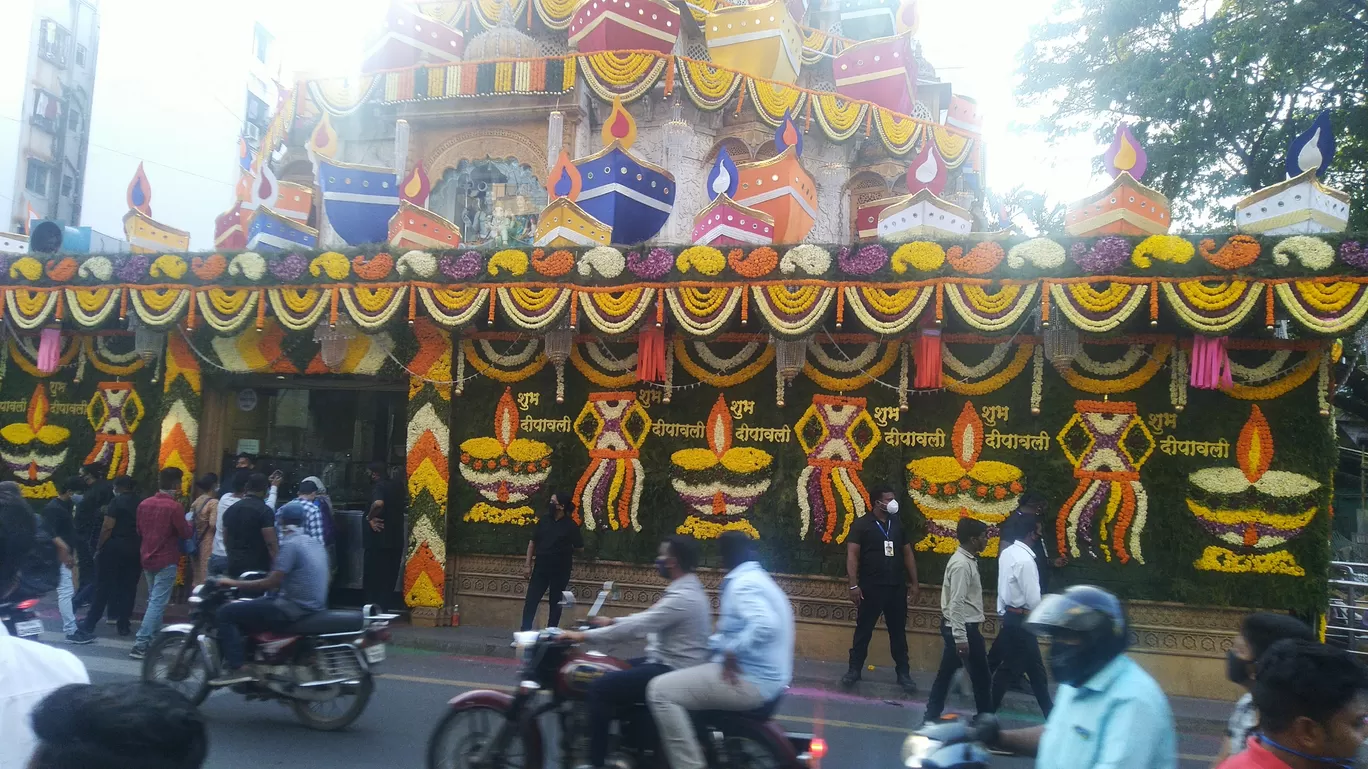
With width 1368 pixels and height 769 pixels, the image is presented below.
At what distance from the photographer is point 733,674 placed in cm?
468

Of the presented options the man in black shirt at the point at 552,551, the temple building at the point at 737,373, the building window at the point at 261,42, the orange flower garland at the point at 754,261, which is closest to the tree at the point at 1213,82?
the temple building at the point at 737,373

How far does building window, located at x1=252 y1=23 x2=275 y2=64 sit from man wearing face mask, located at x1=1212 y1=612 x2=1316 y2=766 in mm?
33170

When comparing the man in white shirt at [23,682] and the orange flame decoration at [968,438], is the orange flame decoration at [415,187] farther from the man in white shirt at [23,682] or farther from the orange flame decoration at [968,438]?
the man in white shirt at [23,682]

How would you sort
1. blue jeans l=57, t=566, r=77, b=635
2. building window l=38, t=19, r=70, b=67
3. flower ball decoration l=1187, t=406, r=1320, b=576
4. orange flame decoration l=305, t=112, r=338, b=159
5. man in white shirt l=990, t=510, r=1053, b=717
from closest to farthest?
man in white shirt l=990, t=510, r=1053, b=717
flower ball decoration l=1187, t=406, r=1320, b=576
blue jeans l=57, t=566, r=77, b=635
orange flame decoration l=305, t=112, r=338, b=159
building window l=38, t=19, r=70, b=67

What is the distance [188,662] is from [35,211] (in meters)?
25.0

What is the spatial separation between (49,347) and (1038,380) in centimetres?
1255

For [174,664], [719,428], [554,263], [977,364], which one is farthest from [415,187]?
[977,364]

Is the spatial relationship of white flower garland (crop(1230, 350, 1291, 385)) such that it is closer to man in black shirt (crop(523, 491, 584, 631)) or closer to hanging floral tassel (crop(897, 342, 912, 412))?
hanging floral tassel (crop(897, 342, 912, 412))

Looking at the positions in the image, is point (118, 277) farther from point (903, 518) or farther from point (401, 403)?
point (903, 518)

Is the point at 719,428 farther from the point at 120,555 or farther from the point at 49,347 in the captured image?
the point at 49,347

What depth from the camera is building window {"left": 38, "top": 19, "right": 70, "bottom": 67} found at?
26234 mm

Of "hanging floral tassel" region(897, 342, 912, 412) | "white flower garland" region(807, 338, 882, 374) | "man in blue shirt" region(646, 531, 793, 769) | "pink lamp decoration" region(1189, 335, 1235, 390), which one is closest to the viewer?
"man in blue shirt" region(646, 531, 793, 769)

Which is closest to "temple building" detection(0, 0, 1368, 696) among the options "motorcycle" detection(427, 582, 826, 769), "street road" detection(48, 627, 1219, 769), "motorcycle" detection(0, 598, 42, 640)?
"street road" detection(48, 627, 1219, 769)

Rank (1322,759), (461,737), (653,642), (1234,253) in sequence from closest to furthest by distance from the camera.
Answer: (1322,759), (653,642), (461,737), (1234,253)
